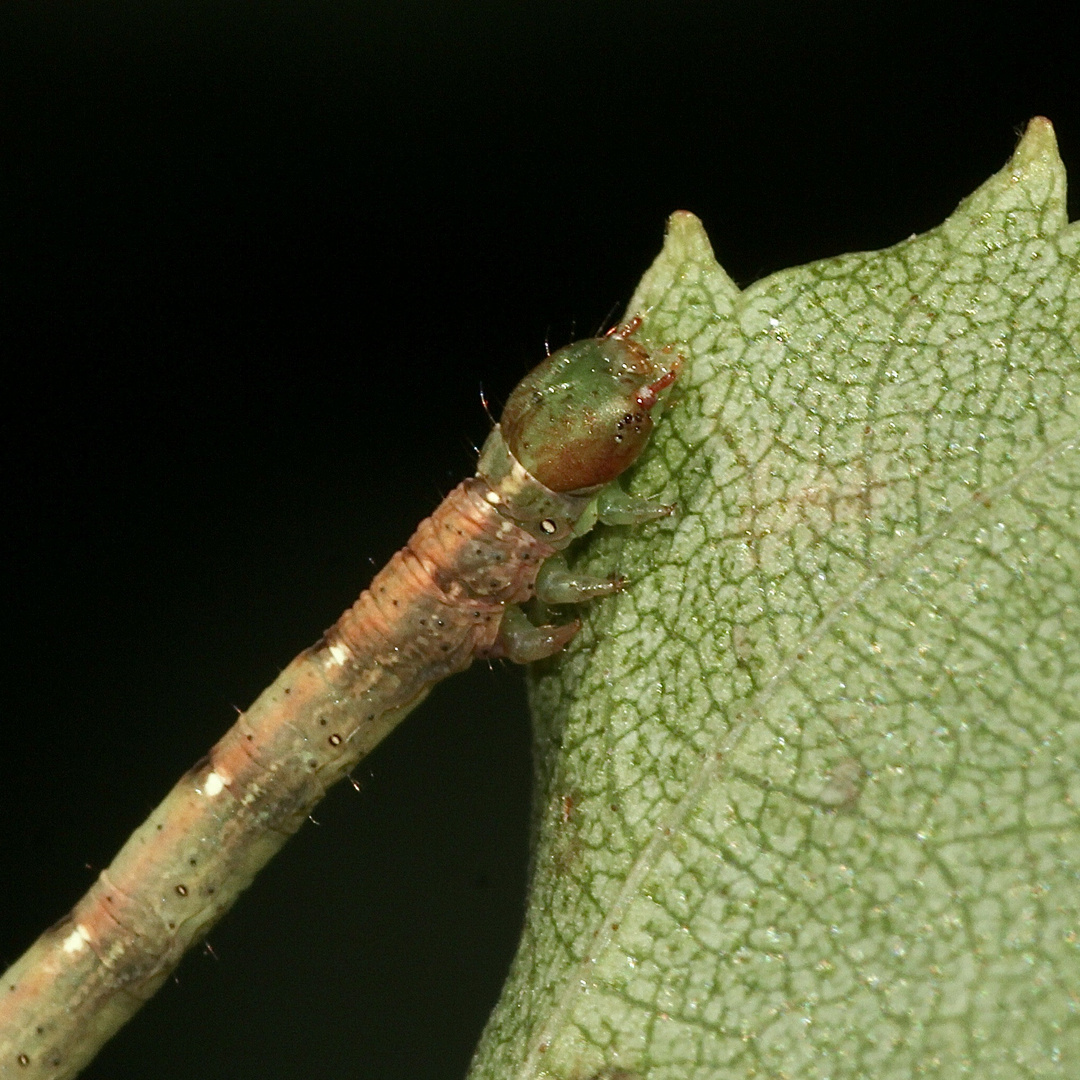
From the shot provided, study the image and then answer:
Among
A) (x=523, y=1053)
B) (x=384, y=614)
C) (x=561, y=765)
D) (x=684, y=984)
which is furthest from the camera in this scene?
(x=384, y=614)

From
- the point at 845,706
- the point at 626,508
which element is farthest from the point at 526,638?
the point at 845,706

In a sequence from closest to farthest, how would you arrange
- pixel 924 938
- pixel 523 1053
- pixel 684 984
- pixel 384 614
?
pixel 924 938 < pixel 684 984 < pixel 523 1053 < pixel 384 614

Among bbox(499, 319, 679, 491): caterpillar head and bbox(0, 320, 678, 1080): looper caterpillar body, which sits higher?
bbox(499, 319, 679, 491): caterpillar head

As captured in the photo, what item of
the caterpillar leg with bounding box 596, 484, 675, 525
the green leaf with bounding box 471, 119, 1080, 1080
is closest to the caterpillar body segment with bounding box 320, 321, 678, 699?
the caterpillar leg with bounding box 596, 484, 675, 525

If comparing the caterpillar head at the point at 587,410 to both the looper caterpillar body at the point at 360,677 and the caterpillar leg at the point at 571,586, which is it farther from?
the caterpillar leg at the point at 571,586

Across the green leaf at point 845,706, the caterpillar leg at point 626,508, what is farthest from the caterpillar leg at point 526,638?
the caterpillar leg at point 626,508

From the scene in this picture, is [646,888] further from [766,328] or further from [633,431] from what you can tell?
[766,328]

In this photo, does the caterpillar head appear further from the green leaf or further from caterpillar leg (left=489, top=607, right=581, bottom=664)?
caterpillar leg (left=489, top=607, right=581, bottom=664)

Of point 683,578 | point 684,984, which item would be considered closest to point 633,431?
point 683,578
